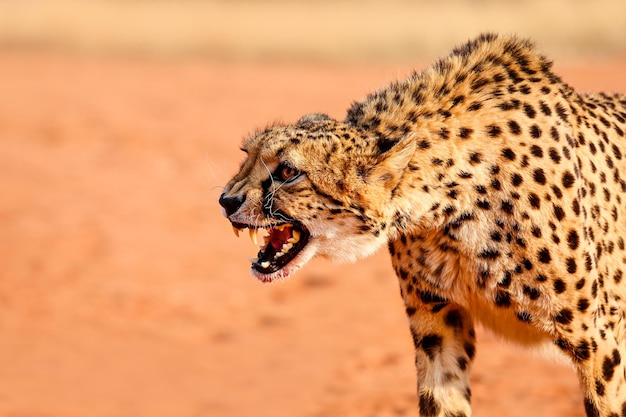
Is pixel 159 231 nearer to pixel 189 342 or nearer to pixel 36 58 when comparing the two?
pixel 189 342

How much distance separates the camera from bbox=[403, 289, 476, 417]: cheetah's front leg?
3.48 m

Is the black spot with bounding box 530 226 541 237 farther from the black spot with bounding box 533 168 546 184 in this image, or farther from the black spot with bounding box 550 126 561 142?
the black spot with bounding box 550 126 561 142

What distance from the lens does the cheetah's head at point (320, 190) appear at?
3.12 meters

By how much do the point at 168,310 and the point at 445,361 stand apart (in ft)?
10.2

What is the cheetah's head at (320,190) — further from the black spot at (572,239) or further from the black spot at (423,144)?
the black spot at (572,239)

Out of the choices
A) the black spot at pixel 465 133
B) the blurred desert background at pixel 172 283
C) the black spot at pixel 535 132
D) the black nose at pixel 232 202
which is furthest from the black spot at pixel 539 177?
the black nose at pixel 232 202

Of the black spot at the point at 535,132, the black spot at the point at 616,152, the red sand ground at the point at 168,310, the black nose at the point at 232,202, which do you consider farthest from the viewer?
the red sand ground at the point at 168,310

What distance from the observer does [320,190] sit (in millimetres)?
3141

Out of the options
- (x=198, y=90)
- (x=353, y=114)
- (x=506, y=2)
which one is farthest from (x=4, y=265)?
(x=506, y=2)

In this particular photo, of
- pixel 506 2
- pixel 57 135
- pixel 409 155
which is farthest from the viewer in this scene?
pixel 506 2

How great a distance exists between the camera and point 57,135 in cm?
989

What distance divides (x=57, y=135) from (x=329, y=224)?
281 inches

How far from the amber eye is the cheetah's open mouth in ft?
0.44

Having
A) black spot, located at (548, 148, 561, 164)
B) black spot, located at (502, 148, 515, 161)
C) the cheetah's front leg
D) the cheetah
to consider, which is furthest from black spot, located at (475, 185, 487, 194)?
the cheetah's front leg
